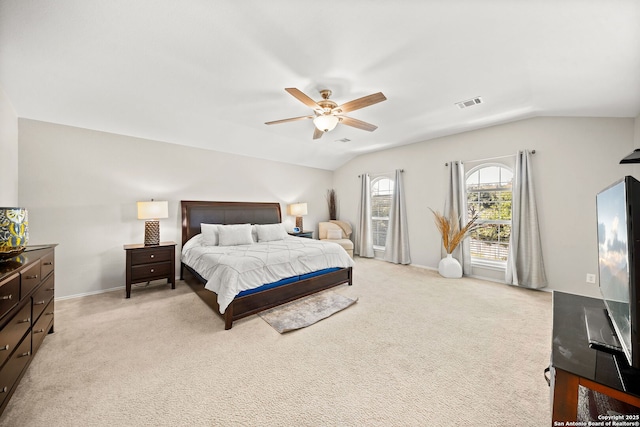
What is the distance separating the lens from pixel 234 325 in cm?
263

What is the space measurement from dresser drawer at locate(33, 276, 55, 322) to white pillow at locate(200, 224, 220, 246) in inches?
72.0

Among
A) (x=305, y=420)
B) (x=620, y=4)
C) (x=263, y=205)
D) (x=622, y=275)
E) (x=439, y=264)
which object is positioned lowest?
(x=305, y=420)

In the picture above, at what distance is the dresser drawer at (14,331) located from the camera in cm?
140

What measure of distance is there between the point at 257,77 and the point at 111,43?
1208 mm

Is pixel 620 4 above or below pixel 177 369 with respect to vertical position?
above

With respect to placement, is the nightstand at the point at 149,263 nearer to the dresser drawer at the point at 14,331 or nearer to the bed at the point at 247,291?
the bed at the point at 247,291

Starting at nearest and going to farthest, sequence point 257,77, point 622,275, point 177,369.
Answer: point 622,275 → point 177,369 → point 257,77

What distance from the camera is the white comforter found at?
262cm

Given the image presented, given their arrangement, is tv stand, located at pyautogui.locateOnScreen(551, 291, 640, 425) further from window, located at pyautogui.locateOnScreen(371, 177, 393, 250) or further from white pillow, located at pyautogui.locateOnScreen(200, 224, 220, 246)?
window, located at pyautogui.locateOnScreen(371, 177, 393, 250)

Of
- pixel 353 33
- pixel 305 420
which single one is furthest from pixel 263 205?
pixel 305 420

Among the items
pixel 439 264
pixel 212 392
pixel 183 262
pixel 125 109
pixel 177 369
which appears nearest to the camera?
pixel 212 392

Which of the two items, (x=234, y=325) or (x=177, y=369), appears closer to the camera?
(x=177, y=369)

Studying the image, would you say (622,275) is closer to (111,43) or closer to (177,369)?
(177,369)

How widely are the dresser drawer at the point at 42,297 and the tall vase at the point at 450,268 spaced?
521 cm
